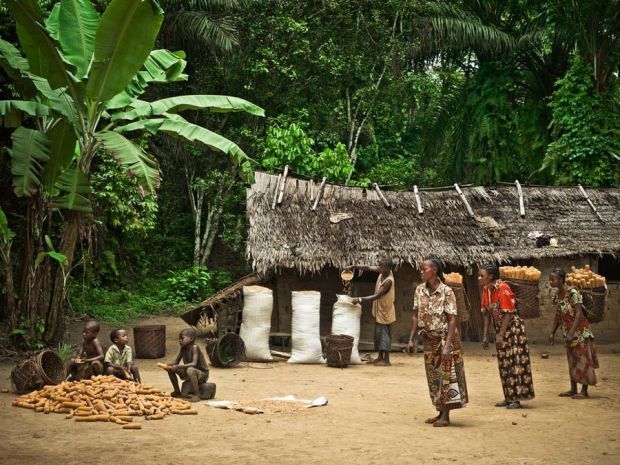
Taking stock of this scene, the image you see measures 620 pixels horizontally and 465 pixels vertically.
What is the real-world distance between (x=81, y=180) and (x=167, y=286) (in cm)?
781

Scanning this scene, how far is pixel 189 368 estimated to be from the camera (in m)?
8.93

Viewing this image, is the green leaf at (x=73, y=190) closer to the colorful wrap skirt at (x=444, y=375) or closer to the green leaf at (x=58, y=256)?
the green leaf at (x=58, y=256)

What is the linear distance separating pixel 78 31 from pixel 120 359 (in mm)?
4408

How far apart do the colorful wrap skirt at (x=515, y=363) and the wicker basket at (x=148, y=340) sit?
5780mm

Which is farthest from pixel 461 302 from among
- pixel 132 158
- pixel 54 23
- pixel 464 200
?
pixel 54 23

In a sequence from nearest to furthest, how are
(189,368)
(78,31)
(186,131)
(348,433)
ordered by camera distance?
(348,433)
(189,368)
(78,31)
(186,131)

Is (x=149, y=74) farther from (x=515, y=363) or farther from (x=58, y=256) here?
(x=515, y=363)

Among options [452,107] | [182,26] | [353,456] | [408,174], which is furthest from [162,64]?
[452,107]

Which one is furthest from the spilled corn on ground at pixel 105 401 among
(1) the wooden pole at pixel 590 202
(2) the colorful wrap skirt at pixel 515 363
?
(1) the wooden pole at pixel 590 202

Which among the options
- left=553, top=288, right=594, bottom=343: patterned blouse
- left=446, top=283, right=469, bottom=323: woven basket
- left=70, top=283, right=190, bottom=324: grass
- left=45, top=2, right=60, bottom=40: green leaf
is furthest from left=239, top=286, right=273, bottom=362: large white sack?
left=553, top=288, right=594, bottom=343: patterned blouse

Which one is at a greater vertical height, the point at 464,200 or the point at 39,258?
the point at 464,200

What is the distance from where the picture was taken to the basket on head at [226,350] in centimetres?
1203

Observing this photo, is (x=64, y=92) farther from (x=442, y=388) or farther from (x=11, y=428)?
(x=442, y=388)

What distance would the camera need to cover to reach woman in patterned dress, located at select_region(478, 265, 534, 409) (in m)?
8.64
